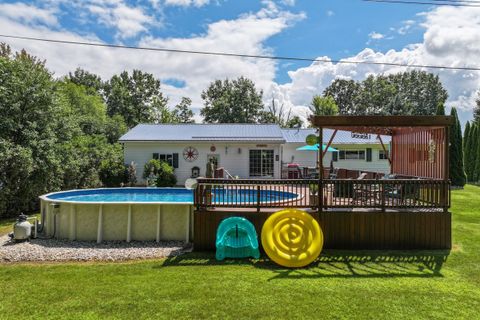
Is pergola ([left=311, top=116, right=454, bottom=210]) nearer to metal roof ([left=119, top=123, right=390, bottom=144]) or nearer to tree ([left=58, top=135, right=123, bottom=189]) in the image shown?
metal roof ([left=119, top=123, right=390, bottom=144])

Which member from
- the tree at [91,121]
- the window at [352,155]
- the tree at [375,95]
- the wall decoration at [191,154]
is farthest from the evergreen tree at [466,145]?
the tree at [91,121]

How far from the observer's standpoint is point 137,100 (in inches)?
1570

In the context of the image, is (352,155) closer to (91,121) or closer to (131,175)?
(131,175)

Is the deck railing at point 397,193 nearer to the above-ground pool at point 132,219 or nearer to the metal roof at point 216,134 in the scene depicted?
the above-ground pool at point 132,219

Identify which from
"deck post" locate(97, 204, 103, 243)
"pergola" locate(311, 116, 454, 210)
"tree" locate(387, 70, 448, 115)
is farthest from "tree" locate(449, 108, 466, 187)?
"tree" locate(387, 70, 448, 115)

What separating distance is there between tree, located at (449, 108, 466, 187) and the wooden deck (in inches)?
623

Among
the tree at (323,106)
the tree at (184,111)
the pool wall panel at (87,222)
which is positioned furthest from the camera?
the tree at (184,111)

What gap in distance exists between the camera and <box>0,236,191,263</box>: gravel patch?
622 centimetres

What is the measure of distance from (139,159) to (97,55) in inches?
256

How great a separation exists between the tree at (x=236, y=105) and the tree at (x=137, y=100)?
544 centimetres

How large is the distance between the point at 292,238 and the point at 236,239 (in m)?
1.10

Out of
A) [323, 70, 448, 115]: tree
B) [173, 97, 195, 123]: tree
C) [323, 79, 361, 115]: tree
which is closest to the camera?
[173, 97, 195, 123]: tree

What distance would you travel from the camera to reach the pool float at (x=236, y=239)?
617 cm

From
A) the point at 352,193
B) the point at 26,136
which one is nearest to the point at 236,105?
the point at 26,136
